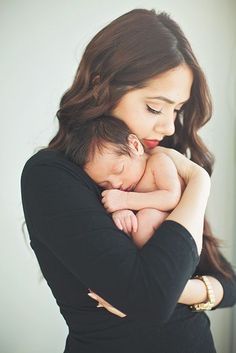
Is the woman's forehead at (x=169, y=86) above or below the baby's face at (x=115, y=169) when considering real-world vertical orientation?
above

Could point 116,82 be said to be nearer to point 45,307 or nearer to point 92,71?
point 92,71

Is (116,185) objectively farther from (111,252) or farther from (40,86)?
(40,86)

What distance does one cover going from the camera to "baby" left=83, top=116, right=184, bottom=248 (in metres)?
0.97

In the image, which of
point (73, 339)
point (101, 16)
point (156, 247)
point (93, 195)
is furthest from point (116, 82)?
point (101, 16)

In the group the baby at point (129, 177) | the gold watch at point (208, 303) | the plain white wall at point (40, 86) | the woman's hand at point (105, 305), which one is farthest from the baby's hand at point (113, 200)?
the plain white wall at point (40, 86)

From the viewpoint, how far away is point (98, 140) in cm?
104

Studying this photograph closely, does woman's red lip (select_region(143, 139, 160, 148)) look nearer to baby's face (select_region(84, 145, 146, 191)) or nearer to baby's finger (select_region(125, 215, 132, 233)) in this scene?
baby's face (select_region(84, 145, 146, 191))

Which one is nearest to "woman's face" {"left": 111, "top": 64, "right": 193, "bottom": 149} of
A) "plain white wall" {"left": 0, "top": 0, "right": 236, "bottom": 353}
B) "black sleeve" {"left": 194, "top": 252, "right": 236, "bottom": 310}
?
"black sleeve" {"left": 194, "top": 252, "right": 236, "bottom": 310}

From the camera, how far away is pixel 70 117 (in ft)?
3.77

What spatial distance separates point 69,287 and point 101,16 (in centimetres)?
140

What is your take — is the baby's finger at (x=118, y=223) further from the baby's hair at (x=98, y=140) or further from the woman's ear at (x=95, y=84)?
the woman's ear at (x=95, y=84)

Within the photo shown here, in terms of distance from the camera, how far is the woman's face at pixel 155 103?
1.04 m

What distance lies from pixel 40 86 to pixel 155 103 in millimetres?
877

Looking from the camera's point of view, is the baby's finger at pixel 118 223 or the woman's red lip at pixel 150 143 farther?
the woman's red lip at pixel 150 143
